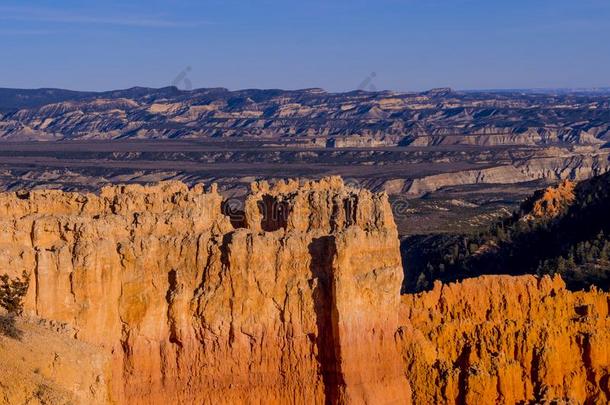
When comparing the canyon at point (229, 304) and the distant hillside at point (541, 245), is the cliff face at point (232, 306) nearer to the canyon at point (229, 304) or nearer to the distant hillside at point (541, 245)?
the canyon at point (229, 304)

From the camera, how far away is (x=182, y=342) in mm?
21969

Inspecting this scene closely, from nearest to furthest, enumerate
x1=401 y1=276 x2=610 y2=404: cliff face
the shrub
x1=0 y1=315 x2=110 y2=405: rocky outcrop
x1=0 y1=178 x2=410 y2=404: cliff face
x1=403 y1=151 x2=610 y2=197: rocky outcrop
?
x1=0 y1=315 x2=110 y2=405: rocky outcrop
the shrub
x1=0 y1=178 x2=410 y2=404: cliff face
x1=401 y1=276 x2=610 y2=404: cliff face
x1=403 y1=151 x2=610 y2=197: rocky outcrop

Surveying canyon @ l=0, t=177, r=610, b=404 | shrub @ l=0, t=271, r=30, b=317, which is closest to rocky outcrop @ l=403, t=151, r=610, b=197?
canyon @ l=0, t=177, r=610, b=404

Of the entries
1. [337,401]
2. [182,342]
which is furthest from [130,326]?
[337,401]

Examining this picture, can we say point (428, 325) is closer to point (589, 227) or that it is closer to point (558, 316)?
point (558, 316)

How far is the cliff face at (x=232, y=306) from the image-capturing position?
71.1ft

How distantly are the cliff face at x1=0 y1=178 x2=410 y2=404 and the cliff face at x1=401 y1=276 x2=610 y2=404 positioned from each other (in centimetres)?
203

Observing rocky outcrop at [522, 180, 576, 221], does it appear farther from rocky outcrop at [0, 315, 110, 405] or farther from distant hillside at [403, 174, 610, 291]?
rocky outcrop at [0, 315, 110, 405]

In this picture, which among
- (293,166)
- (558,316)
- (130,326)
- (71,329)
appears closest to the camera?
(71,329)

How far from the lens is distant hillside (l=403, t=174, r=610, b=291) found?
168 ft

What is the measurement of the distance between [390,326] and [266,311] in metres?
2.91

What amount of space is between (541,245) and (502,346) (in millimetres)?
33131

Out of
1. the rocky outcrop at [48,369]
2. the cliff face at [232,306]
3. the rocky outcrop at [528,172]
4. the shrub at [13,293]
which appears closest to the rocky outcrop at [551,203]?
the cliff face at [232,306]

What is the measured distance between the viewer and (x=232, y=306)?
22047 mm
